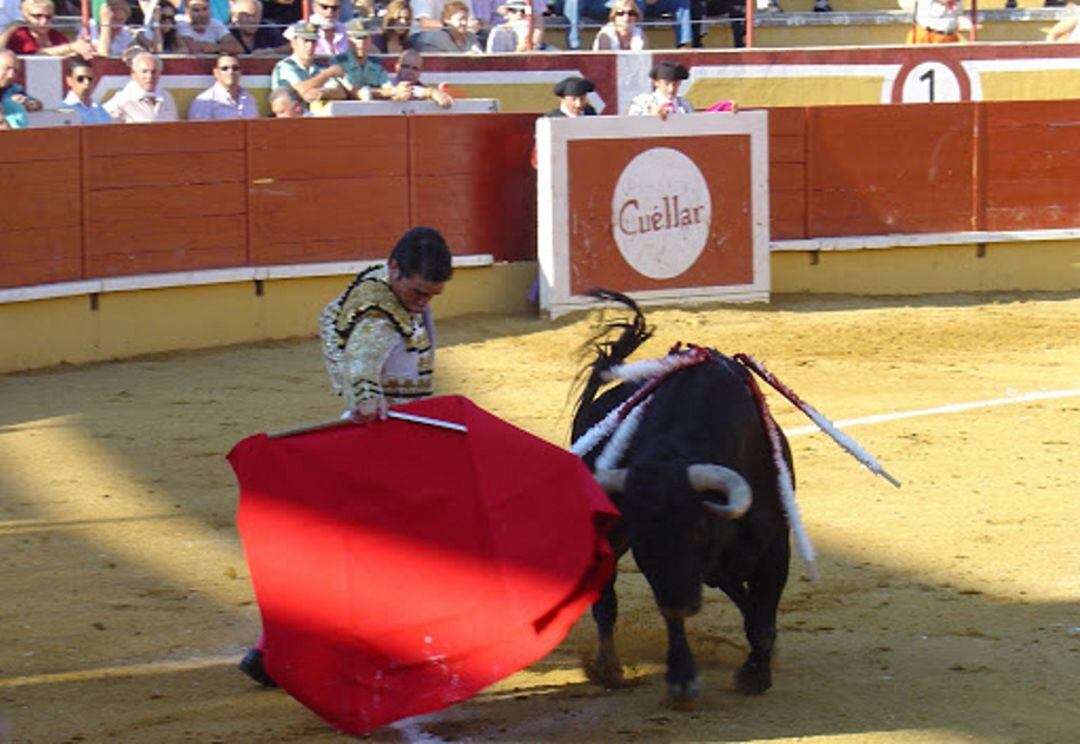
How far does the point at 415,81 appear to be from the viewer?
35.5ft

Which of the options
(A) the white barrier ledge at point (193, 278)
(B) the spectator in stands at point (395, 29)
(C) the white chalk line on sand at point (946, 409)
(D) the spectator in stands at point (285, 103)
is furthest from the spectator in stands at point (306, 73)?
(C) the white chalk line on sand at point (946, 409)

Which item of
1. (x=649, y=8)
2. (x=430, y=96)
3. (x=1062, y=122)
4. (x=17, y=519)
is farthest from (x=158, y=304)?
(x=1062, y=122)

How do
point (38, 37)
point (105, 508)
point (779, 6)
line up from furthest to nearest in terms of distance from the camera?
point (779, 6) < point (38, 37) < point (105, 508)

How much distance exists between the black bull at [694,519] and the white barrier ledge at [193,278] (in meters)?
4.76

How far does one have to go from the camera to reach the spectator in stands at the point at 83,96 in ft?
30.9

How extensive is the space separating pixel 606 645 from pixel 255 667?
31.6 inches

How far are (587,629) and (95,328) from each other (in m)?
4.95

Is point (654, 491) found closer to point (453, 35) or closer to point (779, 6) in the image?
point (453, 35)

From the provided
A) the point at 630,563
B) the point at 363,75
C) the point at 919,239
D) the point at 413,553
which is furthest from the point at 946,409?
the point at 413,553

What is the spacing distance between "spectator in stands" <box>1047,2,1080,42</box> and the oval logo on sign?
4.84 metres

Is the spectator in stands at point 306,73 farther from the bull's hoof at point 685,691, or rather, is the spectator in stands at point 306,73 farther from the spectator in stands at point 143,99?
the bull's hoof at point 685,691

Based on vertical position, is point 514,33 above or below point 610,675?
above

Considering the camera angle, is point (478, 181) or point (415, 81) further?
point (415, 81)

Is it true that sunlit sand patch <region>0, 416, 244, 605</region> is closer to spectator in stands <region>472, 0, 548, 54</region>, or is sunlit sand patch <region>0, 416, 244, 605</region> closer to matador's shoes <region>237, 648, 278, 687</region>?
matador's shoes <region>237, 648, 278, 687</region>
